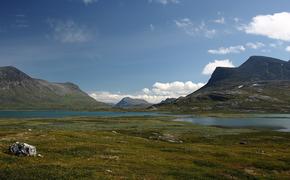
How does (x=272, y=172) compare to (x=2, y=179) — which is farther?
(x=272, y=172)

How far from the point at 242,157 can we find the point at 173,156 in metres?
12.0

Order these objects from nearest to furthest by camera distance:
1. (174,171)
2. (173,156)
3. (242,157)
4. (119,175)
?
1. (119,175)
2. (174,171)
3. (173,156)
4. (242,157)

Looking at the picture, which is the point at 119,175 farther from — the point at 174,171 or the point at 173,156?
the point at 173,156

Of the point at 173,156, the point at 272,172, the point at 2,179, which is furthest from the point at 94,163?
the point at 272,172

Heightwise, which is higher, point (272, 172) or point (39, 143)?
point (39, 143)

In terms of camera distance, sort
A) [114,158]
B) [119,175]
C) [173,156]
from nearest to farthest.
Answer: [119,175]
[114,158]
[173,156]

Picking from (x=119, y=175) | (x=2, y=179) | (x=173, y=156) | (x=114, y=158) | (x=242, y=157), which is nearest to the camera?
(x=2, y=179)

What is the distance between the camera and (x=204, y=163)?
46625mm

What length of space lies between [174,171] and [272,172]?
15494 mm

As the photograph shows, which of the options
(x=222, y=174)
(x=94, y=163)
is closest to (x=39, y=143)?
(x=94, y=163)

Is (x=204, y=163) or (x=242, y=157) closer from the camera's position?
(x=204, y=163)

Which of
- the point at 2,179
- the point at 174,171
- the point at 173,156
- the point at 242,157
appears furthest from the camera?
the point at 242,157

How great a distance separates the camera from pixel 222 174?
40.8 m

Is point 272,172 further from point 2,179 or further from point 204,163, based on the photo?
point 2,179
